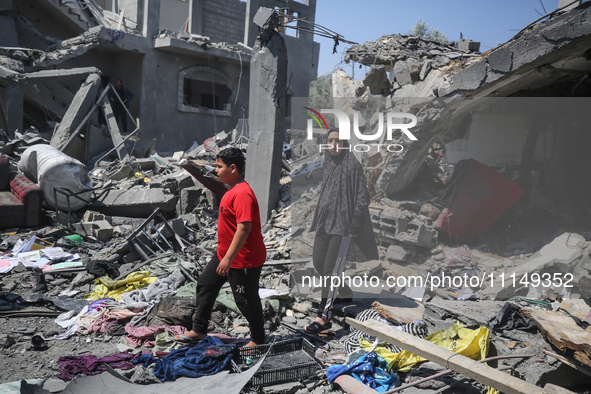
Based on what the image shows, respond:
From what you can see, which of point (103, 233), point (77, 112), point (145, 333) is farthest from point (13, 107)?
point (145, 333)

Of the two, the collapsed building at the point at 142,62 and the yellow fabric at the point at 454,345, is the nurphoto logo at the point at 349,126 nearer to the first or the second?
the yellow fabric at the point at 454,345

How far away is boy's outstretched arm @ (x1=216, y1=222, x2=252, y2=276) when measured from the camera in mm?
3551

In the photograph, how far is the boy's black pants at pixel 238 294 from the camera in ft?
12.3

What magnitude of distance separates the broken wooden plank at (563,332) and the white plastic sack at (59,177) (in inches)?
299

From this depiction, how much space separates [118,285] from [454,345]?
387 cm

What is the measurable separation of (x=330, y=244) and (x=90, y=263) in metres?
3.26

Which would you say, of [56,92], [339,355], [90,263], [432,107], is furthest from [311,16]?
[339,355]

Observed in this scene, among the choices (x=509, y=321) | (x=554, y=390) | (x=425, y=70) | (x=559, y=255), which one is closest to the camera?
(x=554, y=390)

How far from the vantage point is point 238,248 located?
356 cm

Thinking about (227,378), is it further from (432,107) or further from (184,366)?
(432,107)

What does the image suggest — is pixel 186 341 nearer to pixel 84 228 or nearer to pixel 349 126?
pixel 349 126

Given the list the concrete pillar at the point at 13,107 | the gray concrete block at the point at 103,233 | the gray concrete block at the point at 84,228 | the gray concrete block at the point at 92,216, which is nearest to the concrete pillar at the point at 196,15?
the concrete pillar at the point at 13,107

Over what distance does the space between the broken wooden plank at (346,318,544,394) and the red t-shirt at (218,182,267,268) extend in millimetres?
1153

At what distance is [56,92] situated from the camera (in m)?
15.0
